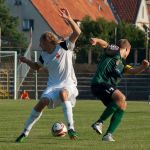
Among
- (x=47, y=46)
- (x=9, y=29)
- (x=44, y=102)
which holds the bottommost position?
(x=44, y=102)

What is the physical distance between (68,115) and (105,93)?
80 cm

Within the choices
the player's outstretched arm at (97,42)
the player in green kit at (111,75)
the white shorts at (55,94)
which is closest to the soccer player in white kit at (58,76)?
the white shorts at (55,94)

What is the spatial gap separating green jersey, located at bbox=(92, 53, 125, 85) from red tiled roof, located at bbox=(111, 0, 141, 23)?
84.6 meters

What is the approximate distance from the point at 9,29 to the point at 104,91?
58.9 meters

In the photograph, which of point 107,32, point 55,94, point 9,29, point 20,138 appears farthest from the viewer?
point 107,32

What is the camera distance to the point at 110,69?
42.7ft

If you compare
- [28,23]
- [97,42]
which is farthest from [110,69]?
[28,23]

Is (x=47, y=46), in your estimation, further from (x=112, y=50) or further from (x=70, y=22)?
(x=112, y=50)

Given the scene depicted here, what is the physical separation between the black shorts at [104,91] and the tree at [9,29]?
184 feet

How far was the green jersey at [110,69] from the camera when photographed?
13.0 metres

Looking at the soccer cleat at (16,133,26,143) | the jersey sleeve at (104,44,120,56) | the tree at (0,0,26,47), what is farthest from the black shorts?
the tree at (0,0,26,47)

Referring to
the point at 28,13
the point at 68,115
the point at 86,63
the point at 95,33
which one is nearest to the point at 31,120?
the point at 68,115

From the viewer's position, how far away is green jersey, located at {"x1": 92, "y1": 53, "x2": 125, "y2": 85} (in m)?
13.0

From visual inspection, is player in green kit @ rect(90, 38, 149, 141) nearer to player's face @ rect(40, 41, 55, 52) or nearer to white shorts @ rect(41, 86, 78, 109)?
white shorts @ rect(41, 86, 78, 109)
